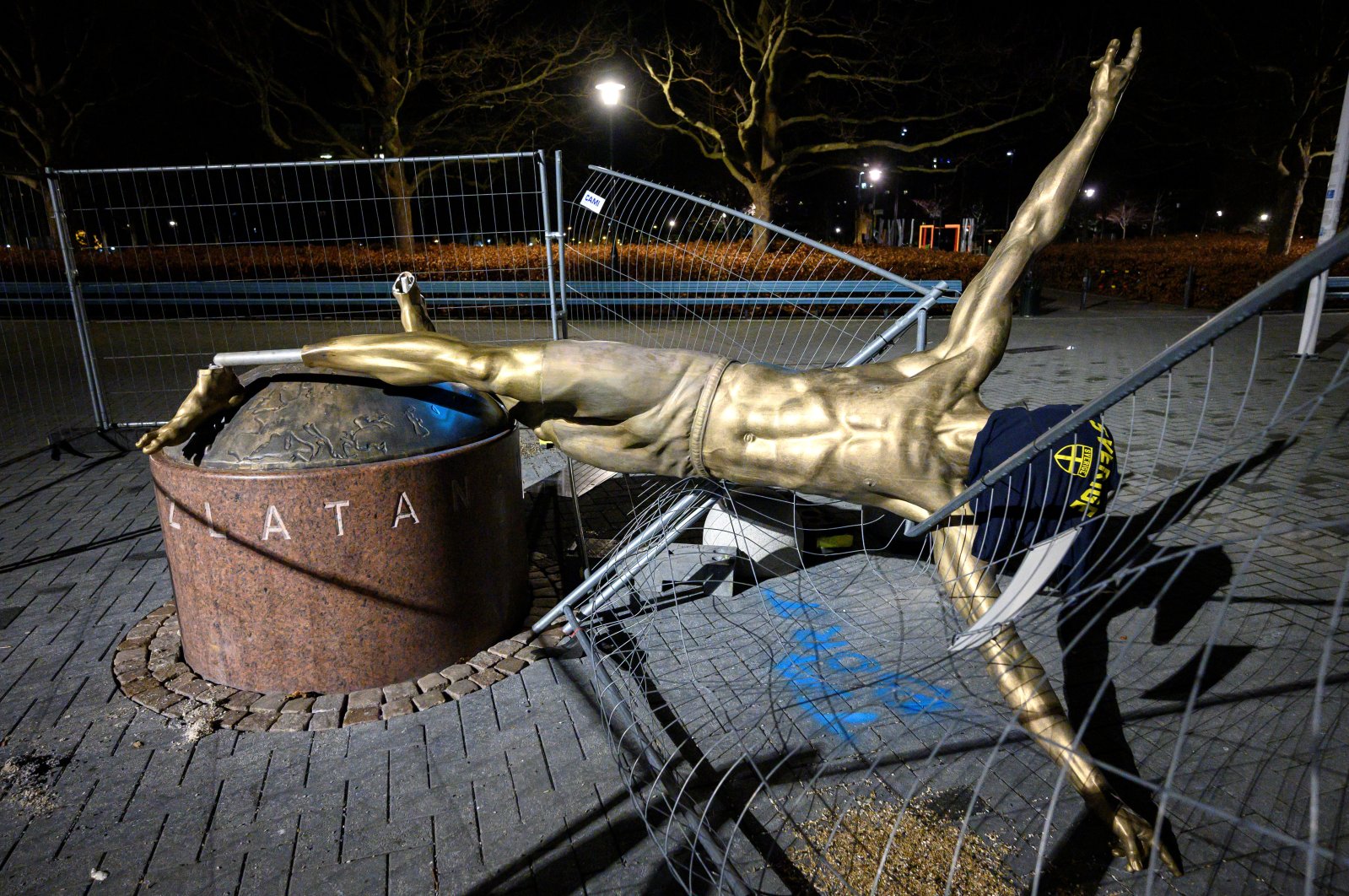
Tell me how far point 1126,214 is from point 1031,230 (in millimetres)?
50499

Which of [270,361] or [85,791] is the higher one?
[270,361]

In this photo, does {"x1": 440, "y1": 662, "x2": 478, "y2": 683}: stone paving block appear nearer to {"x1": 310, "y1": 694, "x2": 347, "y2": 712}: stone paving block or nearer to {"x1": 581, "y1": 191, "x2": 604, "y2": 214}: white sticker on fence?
{"x1": 310, "y1": 694, "x2": 347, "y2": 712}: stone paving block

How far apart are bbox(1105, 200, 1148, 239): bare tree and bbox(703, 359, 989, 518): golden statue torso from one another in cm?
5042

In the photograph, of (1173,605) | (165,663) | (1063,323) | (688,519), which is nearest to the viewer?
(165,663)

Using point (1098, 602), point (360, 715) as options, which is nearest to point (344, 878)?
point (360, 715)

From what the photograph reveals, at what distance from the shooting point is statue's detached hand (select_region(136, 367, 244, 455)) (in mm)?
3426

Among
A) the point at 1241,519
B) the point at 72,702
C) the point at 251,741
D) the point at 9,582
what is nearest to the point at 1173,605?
the point at 1241,519

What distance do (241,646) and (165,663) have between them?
0.68m

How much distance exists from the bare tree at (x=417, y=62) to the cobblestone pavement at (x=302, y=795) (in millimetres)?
15022

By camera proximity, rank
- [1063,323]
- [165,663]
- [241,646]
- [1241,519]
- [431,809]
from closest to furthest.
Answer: [431,809] → [241,646] → [165,663] → [1241,519] → [1063,323]

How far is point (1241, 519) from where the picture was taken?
574 centimetres

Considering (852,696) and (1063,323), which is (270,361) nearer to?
(852,696)

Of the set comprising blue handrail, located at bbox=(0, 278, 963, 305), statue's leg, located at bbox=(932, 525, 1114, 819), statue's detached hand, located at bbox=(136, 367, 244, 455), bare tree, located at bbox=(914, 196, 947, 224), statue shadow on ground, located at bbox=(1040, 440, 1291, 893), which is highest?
bare tree, located at bbox=(914, 196, 947, 224)

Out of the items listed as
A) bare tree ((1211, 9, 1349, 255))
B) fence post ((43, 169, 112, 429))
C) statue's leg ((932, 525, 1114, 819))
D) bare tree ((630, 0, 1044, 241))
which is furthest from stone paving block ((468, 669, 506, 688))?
bare tree ((1211, 9, 1349, 255))
